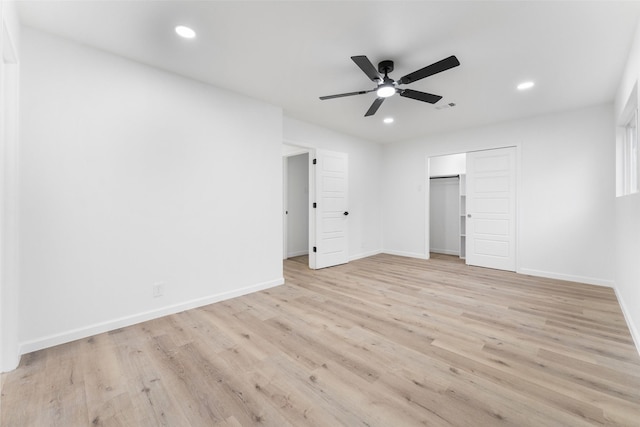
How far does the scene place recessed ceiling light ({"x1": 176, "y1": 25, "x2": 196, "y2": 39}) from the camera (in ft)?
7.25

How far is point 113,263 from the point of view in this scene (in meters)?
2.56

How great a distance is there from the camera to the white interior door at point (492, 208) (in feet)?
15.2

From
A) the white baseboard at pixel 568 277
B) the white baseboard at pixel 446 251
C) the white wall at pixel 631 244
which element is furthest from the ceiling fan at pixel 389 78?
the white baseboard at pixel 446 251

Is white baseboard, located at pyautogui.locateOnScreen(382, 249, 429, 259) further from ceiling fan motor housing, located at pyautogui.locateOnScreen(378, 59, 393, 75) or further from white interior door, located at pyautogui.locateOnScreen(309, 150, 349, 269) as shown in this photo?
ceiling fan motor housing, located at pyautogui.locateOnScreen(378, 59, 393, 75)

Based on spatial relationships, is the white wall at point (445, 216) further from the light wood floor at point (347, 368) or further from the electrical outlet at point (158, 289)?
the electrical outlet at point (158, 289)

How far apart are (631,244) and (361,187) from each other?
3980mm

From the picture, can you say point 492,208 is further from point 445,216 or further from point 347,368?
point 347,368

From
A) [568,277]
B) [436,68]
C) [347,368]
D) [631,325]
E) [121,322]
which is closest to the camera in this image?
[347,368]

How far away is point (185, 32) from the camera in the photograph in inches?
89.0

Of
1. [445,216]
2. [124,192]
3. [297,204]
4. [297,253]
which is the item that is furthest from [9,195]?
[445,216]

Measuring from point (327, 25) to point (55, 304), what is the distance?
3.21m

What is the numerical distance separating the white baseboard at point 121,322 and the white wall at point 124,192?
11 mm

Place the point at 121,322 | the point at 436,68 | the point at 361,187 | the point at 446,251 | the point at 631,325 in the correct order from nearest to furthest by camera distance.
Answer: the point at 436,68 < the point at 631,325 < the point at 121,322 < the point at 361,187 < the point at 446,251

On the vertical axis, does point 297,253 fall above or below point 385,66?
below
